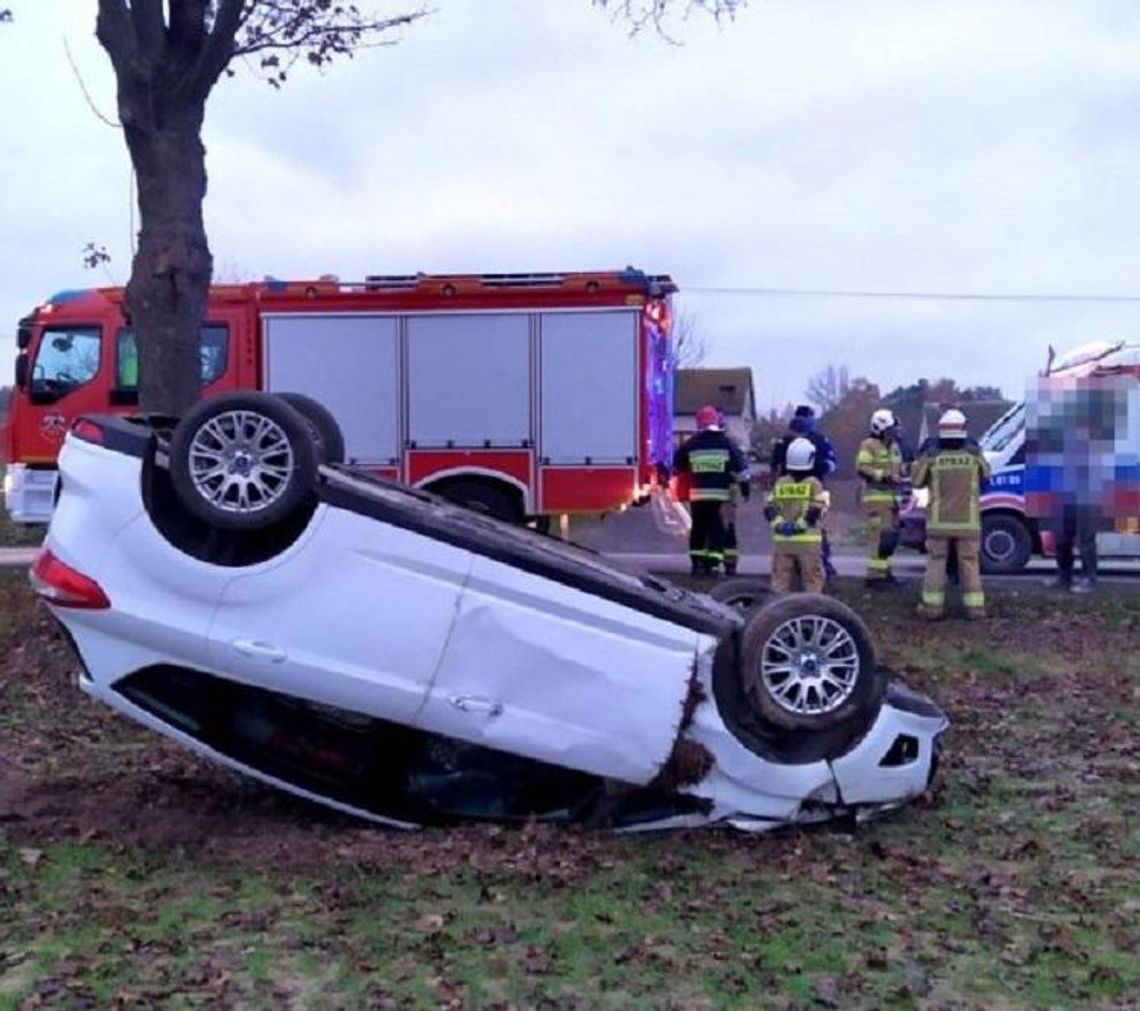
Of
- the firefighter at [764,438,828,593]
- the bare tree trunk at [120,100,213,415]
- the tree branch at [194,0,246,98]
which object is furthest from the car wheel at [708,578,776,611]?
the tree branch at [194,0,246,98]

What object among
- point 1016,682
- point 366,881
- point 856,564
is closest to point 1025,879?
point 366,881

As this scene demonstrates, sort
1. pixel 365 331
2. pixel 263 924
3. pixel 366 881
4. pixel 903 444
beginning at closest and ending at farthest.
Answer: pixel 263 924
pixel 366 881
pixel 903 444
pixel 365 331

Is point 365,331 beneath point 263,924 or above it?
above

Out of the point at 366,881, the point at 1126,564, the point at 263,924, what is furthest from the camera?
the point at 1126,564

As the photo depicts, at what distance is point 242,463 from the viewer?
6.38 metres

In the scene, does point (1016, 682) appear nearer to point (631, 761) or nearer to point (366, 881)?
point (631, 761)

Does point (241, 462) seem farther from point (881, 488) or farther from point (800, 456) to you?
point (881, 488)

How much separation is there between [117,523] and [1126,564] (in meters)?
15.4

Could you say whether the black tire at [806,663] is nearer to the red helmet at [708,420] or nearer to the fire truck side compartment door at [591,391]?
the red helmet at [708,420]

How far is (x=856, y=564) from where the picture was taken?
64.8 feet

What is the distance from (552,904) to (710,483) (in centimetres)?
949

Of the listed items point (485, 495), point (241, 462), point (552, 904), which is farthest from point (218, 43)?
point (552, 904)

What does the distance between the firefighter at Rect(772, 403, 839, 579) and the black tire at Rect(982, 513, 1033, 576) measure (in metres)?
2.81

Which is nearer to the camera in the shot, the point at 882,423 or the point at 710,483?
the point at 882,423
